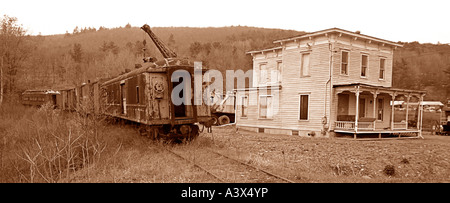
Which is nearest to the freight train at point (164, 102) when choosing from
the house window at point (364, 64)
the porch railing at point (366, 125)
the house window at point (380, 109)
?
the porch railing at point (366, 125)

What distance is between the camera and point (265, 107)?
71.9ft

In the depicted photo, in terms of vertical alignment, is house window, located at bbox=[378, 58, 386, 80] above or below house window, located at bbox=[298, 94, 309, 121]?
above

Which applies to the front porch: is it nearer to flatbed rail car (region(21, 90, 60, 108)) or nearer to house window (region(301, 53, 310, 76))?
house window (region(301, 53, 310, 76))

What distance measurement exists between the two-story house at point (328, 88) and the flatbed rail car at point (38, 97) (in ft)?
68.0

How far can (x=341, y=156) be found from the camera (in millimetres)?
11320

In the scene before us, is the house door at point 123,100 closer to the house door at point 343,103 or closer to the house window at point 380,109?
the house door at point 343,103

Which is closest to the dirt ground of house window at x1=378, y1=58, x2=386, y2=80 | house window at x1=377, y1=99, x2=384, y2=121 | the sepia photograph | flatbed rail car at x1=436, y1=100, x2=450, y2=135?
the sepia photograph

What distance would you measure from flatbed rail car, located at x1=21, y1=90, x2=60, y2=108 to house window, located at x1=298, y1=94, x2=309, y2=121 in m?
23.4

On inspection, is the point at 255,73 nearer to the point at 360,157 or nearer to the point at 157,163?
the point at 360,157

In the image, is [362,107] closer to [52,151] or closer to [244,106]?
[244,106]

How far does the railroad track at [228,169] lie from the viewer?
6980 millimetres

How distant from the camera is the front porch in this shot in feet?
57.6
